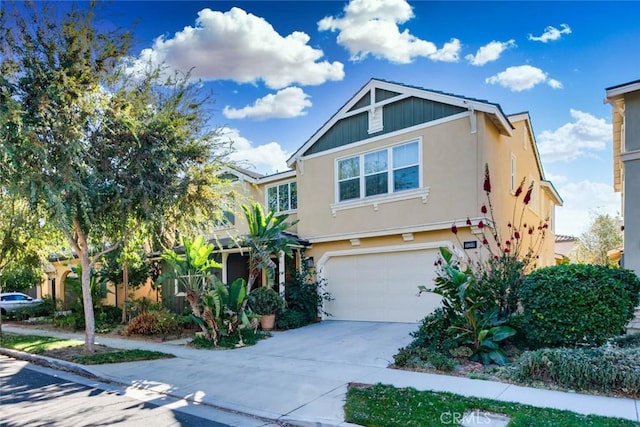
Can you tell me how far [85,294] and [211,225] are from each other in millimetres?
3508

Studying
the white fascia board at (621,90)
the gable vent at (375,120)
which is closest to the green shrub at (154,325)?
the gable vent at (375,120)

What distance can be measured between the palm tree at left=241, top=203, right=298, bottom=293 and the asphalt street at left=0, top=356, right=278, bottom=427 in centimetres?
600

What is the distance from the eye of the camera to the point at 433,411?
5.64m

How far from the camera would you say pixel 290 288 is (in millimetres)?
14820

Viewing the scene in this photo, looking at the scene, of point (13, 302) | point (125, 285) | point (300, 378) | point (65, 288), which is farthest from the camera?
point (13, 302)

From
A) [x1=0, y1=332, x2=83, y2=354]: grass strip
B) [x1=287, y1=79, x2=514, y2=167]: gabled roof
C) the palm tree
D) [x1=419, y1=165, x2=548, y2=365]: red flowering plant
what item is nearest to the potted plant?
the palm tree

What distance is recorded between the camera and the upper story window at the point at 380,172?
13.9 metres

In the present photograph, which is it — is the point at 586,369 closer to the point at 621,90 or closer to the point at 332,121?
the point at 621,90

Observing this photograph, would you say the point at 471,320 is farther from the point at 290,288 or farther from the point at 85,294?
the point at 85,294

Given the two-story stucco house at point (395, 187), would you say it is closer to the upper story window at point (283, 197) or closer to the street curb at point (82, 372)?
the upper story window at point (283, 197)

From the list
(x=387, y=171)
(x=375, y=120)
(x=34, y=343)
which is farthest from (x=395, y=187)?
(x=34, y=343)

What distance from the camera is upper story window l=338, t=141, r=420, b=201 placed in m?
13.9

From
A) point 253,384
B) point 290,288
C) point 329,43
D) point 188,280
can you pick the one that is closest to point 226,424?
point 253,384

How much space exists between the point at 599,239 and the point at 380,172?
17552 mm
